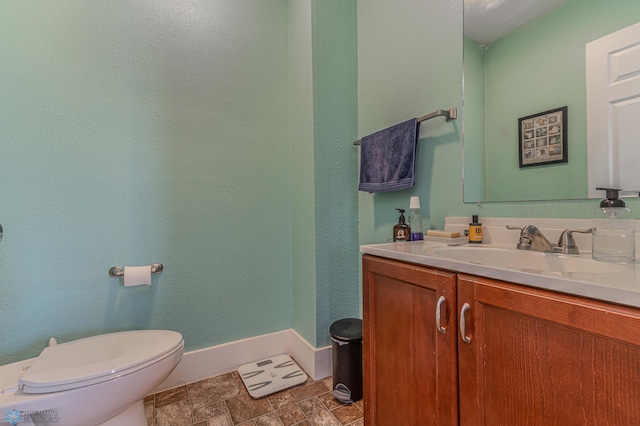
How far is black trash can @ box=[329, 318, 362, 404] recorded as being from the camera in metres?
1.33

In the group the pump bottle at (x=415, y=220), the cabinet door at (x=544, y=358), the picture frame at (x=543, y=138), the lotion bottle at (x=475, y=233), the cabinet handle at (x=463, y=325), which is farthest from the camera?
the pump bottle at (x=415, y=220)

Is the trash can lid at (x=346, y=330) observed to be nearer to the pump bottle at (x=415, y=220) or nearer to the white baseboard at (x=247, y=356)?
the white baseboard at (x=247, y=356)

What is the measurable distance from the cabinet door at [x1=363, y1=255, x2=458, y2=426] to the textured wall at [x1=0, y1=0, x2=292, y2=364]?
917mm

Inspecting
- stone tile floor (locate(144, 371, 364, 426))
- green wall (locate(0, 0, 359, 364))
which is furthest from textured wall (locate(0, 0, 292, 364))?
stone tile floor (locate(144, 371, 364, 426))

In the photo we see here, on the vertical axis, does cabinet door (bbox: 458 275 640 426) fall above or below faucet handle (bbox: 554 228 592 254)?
below

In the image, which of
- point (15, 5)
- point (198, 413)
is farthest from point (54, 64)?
point (198, 413)

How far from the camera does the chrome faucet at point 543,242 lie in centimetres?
80

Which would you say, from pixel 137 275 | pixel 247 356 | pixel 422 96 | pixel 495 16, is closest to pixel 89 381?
pixel 137 275

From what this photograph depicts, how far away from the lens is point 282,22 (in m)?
1.76

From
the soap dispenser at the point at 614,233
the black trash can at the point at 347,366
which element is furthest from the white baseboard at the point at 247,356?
the soap dispenser at the point at 614,233

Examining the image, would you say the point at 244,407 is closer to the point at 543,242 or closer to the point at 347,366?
the point at 347,366

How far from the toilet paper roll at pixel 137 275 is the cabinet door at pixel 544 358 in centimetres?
136

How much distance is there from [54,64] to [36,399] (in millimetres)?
1349

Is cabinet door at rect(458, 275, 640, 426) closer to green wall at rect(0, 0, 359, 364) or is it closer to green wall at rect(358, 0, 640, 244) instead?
green wall at rect(358, 0, 640, 244)
